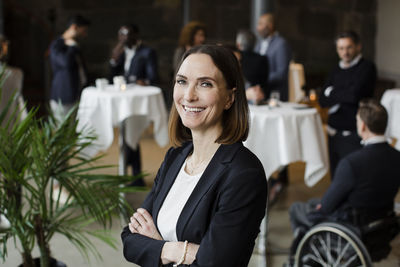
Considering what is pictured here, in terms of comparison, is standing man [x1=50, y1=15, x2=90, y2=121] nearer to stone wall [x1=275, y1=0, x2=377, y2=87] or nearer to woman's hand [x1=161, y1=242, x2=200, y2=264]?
woman's hand [x1=161, y1=242, x2=200, y2=264]

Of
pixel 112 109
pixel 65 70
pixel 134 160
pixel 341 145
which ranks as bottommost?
pixel 134 160

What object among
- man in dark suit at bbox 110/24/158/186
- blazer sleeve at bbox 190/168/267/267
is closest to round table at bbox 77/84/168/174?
man in dark suit at bbox 110/24/158/186

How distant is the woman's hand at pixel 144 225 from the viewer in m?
1.83

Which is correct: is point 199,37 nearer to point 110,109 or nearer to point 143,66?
point 143,66

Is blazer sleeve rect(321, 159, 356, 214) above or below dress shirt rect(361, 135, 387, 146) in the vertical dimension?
below

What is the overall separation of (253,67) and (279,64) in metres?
0.83

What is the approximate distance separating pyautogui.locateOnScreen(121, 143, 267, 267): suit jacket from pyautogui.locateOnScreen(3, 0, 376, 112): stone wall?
8518 millimetres

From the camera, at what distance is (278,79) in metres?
5.60

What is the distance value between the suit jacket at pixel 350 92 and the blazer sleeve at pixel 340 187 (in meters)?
1.37

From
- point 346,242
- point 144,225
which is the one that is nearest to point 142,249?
point 144,225

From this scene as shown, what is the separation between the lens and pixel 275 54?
5680mm

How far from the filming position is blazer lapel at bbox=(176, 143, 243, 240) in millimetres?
1703

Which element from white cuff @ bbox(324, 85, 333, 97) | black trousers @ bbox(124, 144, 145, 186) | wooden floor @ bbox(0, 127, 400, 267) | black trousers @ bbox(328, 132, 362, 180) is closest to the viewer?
wooden floor @ bbox(0, 127, 400, 267)

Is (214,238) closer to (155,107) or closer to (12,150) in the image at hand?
(12,150)
